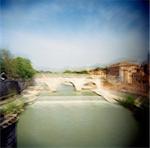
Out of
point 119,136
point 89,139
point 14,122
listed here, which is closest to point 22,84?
point 14,122

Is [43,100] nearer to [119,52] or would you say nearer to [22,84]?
[22,84]

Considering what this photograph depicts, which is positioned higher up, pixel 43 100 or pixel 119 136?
pixel 43 100

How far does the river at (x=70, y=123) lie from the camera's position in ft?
8.09

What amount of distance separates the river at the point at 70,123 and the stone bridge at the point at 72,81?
40 millimetres

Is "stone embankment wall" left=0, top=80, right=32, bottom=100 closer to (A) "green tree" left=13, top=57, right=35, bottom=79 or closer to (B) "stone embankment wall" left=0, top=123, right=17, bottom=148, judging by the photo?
(A) "green tree" left=13, top=57, right=35, bottom=79

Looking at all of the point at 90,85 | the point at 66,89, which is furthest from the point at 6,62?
the point at 90,85

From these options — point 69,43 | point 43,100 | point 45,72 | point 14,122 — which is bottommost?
point 14,122

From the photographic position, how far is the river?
247cm

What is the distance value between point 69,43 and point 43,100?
0.48 m

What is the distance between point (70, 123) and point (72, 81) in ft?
1.06

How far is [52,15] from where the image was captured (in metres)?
2.48

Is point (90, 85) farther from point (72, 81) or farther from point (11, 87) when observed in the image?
point (11, 87)

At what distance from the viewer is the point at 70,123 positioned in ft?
8.21

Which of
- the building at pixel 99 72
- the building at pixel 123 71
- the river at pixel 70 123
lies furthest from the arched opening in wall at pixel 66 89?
the building at pixel 123 71
